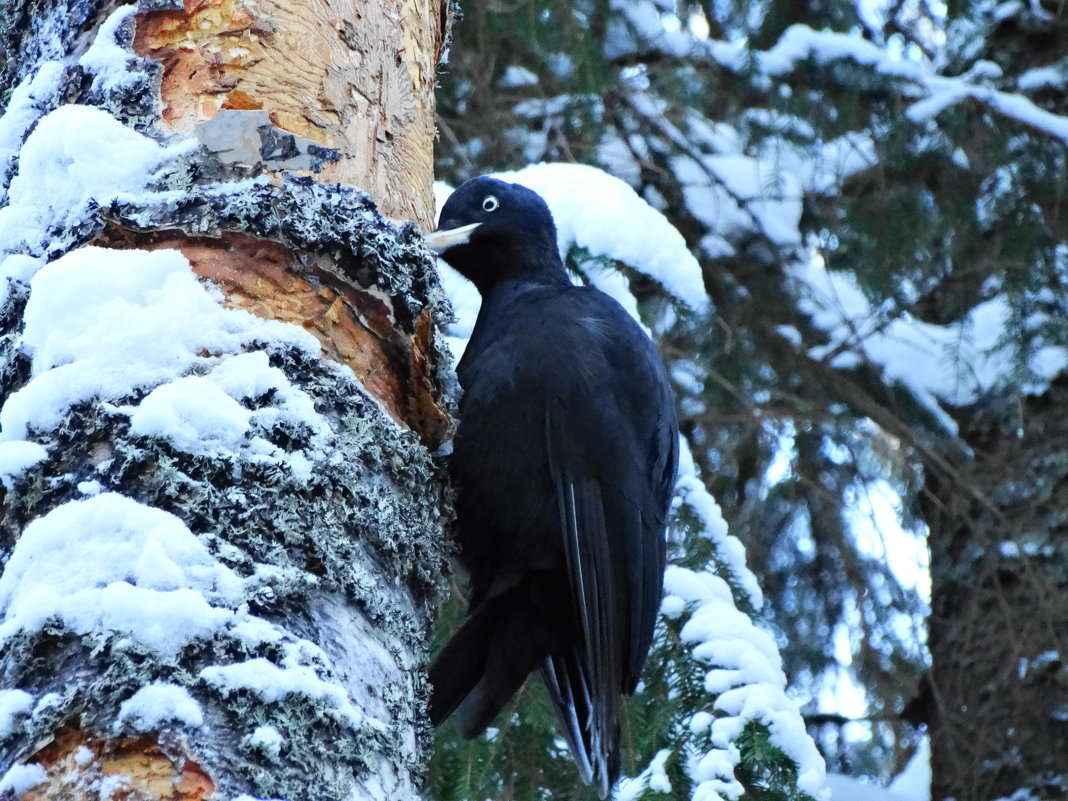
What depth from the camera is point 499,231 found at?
9.28 ft

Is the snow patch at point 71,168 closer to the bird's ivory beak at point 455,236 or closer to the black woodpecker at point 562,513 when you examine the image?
the black woodpecker at point 562,513

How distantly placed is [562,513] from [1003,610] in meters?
2.13

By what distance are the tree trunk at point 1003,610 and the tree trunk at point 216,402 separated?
2512 millimetres

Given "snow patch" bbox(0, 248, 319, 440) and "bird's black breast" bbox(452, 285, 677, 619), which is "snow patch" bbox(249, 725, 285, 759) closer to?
"snow patch" bbox(0, 248, 319, 440)

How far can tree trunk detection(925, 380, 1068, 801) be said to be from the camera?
3.78 meters

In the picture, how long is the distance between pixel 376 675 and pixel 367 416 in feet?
1.13

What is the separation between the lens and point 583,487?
236 cm

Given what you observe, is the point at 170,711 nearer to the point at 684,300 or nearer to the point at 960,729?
the point at 684,300

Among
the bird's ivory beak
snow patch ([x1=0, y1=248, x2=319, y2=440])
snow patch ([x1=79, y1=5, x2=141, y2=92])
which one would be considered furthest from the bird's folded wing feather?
snow patch ([x1=79, y1=5, x2=141, y2=92])

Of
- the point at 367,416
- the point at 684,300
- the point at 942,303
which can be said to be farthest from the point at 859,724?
the point at 367,416

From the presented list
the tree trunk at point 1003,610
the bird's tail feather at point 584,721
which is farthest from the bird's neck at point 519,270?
Result: the tree trunk at point 1003,610

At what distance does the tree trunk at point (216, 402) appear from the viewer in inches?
45.5

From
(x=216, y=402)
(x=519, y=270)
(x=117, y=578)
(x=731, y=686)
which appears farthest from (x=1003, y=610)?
(x=117, y=578)

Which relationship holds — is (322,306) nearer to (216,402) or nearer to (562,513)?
(216,402)
